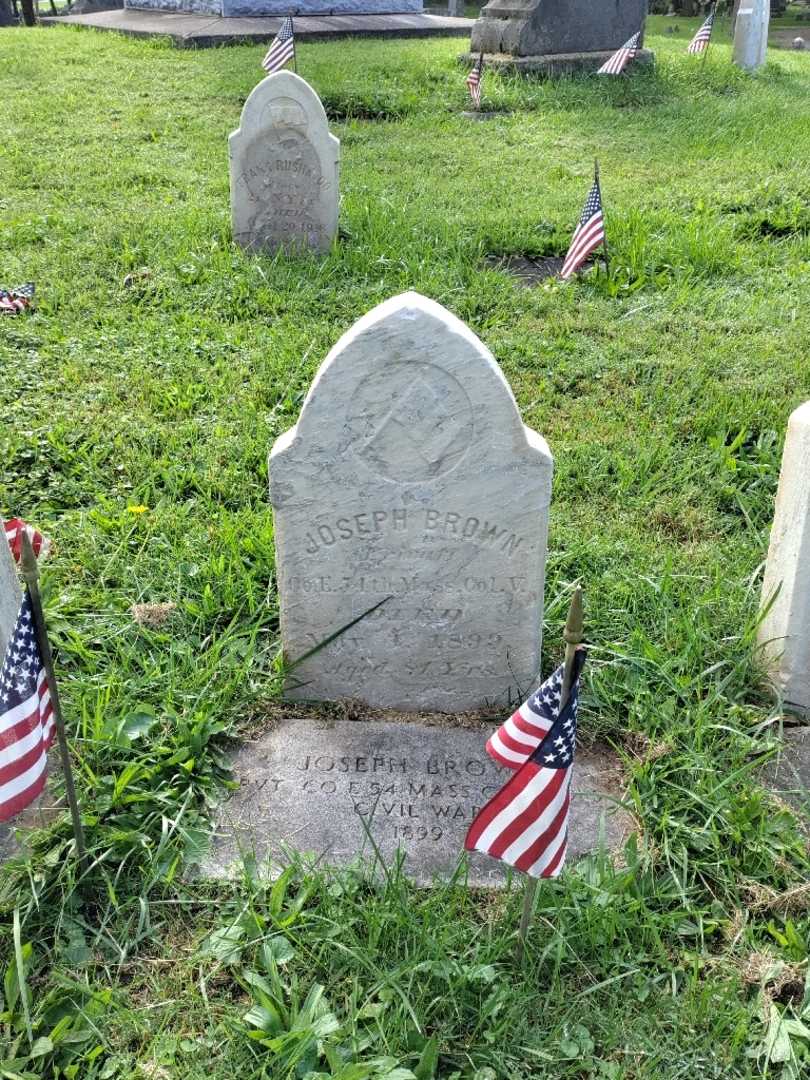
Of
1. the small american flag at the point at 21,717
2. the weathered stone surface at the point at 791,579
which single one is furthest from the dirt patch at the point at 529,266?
the small american flag at the point at 21,717

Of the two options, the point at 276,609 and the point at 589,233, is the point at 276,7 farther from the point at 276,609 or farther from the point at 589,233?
the point at 276,609

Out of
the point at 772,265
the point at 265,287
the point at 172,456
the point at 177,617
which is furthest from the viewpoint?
the point at 772,265

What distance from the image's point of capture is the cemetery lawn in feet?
7.02

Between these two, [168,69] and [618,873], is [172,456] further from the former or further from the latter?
[168,69]

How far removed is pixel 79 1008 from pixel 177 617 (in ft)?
4.34

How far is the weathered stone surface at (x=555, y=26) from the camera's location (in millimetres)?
10930

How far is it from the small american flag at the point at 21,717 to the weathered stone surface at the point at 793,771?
187 cm

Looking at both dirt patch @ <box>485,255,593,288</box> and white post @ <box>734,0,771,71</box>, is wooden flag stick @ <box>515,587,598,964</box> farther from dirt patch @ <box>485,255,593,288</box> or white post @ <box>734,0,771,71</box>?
white post @ <box>734,0,771,71</box>

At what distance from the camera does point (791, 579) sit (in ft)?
9.31

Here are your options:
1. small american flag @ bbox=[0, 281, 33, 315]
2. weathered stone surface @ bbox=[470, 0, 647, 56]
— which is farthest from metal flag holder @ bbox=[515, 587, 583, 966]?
weathered stone surface @ bbox=[470, 0, 647, 56]

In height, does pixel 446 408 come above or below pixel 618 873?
above

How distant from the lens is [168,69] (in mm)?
11648

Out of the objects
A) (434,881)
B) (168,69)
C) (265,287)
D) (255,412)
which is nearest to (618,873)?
(434,881)

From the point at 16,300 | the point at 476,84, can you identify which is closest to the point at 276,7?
the point at 476,84
